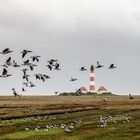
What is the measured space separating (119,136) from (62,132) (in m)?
5.42

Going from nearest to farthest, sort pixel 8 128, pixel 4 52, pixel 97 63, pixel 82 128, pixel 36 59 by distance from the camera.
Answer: pixel 4 52
pixel 36 59
pixel 97 63
pixel 82 128
pixel 8 128

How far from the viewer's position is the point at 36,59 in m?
22.5

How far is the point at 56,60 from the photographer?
23.0 metres

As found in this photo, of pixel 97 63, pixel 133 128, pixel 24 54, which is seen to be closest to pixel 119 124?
pixel 133 128

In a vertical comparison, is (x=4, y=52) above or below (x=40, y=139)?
above

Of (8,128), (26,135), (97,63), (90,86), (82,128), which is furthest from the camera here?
(90,86)

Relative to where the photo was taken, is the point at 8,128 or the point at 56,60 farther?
the point at 8,128

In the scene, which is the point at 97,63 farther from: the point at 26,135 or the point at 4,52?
the point at 26,135

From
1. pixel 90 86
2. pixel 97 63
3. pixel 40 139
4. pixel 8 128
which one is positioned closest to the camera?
pixel 97 63

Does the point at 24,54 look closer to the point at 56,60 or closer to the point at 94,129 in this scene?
the point at 56,60

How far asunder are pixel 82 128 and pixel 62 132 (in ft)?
8.82

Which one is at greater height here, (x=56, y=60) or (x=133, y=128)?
(x=56, y=60)

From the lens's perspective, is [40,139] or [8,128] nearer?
[40,139]

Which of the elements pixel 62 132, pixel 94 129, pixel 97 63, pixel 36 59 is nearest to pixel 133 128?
pixel 94 129
